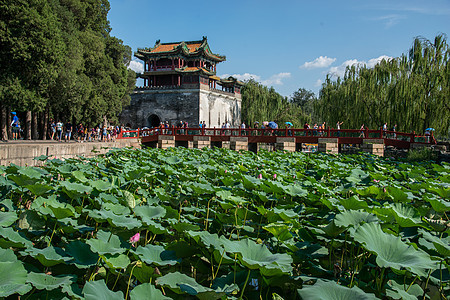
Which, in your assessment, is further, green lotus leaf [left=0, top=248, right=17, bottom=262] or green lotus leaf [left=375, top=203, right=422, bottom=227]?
green lotus leaf [left=375, top=203, right=422, bottom=227]

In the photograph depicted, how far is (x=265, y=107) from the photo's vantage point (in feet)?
103

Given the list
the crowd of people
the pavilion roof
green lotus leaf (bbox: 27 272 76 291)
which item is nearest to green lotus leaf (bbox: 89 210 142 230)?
green lotus leaf (bbox: 27 272 76 291)

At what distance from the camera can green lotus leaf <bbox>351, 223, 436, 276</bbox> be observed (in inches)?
60.0

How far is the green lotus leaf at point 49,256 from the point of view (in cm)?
162

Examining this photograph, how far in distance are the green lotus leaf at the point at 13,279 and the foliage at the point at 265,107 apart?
2972cm

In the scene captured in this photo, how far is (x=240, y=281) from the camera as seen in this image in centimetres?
168

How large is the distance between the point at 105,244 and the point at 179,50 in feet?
90.1

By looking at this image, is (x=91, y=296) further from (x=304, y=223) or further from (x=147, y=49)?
(x=147, y=49)

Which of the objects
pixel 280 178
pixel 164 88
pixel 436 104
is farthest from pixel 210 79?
pixel 280 178

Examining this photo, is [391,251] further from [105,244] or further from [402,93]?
[402,93]

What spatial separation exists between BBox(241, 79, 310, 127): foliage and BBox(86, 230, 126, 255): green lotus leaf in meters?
29.2

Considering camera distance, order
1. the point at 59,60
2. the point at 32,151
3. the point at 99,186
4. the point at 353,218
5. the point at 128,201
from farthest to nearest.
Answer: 1. the point at 59,60
2. the point at 32,151
3. the point at 99,186
4. the point at 128,201
5. the point at 353,218

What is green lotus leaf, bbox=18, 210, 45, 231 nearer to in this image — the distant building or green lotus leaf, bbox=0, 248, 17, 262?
green lotus leaf, bbox=0, 248, 17, 262

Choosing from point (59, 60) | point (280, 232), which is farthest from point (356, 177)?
point (59, 60)
